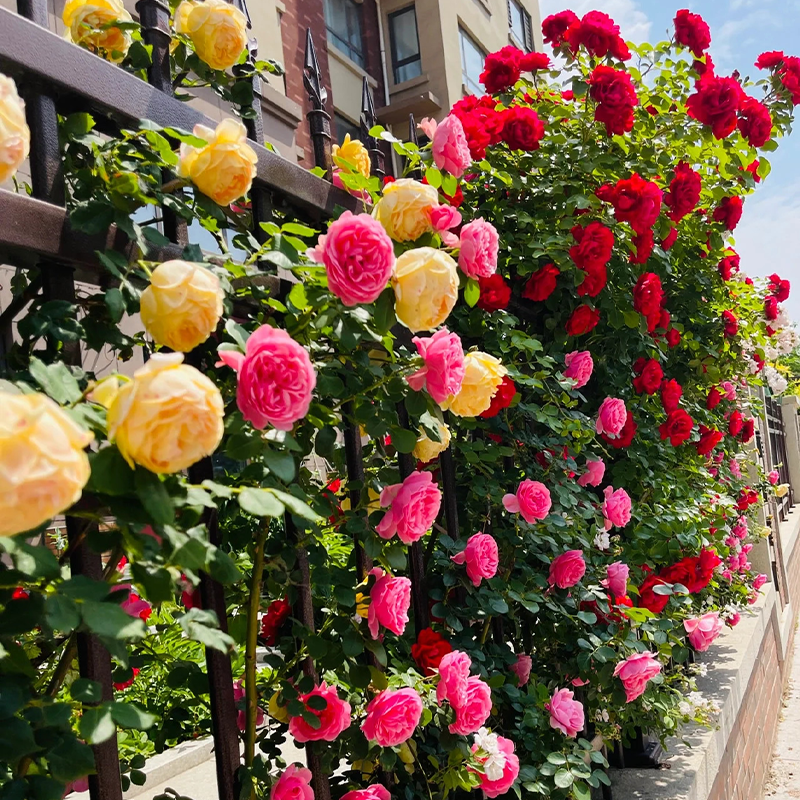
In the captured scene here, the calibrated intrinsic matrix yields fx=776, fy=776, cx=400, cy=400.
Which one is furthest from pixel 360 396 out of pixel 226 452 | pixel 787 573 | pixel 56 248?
pixel 787 573

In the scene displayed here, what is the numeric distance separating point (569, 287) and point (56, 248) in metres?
1.61

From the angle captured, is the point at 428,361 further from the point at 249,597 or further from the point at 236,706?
the point at 236,706

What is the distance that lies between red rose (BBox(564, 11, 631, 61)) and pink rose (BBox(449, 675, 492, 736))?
Answer: 194 centimetres

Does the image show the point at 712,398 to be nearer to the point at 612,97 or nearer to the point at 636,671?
the point at 612,97

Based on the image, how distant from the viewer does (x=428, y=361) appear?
116 centimetres

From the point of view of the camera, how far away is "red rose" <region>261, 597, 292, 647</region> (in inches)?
50.1

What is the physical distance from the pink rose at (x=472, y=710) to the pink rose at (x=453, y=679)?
1 centimetres

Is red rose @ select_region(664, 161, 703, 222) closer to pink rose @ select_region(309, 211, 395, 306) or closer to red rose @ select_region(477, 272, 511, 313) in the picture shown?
red rose @ select_region(477, 272, 511, 313)

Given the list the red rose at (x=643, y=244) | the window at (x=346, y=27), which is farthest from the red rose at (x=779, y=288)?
the window at (x=346, y=27)

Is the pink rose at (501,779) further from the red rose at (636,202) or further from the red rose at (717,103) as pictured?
the red rose at (717,103)

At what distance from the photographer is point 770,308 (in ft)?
13.8

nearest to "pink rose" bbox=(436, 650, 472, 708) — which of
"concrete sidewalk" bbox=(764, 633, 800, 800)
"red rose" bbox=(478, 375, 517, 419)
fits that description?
"red rose" bbox=(478, 375, 517, 419)

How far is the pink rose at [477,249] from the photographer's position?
1.33 meters

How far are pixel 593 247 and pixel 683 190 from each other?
61 cm
